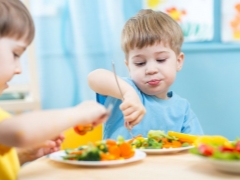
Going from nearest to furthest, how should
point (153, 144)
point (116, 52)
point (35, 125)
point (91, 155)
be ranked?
point (35, 125), point (91, 155), point (153, 144), point (116, 52)

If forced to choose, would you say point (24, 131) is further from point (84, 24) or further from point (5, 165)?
point (84, 24)

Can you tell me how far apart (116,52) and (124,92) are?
90 cm

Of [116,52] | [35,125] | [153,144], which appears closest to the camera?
[35,125]

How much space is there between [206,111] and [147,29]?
0.82 metres

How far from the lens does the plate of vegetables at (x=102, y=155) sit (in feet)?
2.69

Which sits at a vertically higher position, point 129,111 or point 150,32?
point 150,32

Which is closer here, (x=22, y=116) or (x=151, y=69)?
(x=22, y=116)

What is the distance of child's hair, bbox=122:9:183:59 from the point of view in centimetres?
136

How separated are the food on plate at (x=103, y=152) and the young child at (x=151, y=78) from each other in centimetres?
43

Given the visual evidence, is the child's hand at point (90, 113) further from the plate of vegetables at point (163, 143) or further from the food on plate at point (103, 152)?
the plate of vegetables at point (163, 143)

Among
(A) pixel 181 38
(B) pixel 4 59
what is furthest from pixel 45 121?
(A) pixel 181 38

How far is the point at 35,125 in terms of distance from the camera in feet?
2.36

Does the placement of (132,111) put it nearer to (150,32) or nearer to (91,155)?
(91,155)

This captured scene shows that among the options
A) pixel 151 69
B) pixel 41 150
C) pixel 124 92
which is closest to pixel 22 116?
pixel 41 150
